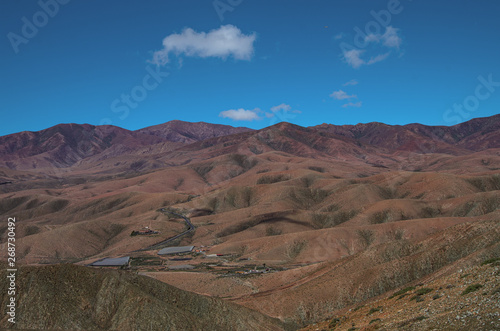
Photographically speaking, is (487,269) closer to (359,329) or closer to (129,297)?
(359,329)

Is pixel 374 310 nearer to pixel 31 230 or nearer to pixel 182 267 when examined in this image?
pixel 182 267

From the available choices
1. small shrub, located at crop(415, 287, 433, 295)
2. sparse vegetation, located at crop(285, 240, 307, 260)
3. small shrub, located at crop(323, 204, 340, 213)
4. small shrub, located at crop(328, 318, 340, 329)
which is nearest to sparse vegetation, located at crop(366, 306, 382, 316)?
small shrub, located at crop(328, 318, 340, 329)

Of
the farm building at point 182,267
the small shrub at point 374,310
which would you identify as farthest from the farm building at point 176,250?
the small shrub at point 374,310

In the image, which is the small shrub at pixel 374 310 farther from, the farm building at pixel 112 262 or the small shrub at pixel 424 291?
the farm building at pixel 112 262

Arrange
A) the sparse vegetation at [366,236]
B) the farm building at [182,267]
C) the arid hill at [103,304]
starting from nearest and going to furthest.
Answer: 1. the arid hill at [103,304]
2. the farm building at [182,267]
3. the sparse vegetation at [366,236]

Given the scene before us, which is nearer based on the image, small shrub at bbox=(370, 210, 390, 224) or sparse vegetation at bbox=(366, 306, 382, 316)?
sparse vegetation at bbox=(366, 306, 382, 316)

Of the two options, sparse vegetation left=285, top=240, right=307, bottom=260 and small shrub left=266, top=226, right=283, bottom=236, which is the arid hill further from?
small shrub left=266, top=226, right=283, bottom=236

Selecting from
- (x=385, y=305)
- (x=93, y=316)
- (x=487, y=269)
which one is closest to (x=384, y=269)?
(x=385, y=305)

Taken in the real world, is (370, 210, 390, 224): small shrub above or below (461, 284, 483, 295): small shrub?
below

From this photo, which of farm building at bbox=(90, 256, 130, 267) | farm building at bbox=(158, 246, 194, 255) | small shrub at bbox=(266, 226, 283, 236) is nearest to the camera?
farm building at bbox=(90, 256, 130, 267)
